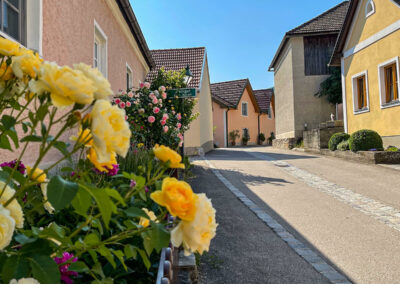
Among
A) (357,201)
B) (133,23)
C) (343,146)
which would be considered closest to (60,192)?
(357,201)

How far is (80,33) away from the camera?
5473mm

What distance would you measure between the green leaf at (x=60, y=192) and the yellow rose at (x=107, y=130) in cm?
9

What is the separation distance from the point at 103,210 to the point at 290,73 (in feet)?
61.9

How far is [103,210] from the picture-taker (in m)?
0.69

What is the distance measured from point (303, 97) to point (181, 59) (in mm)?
7309

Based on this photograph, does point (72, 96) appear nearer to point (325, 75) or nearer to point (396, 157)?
point (396, 157)

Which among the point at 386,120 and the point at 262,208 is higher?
the point at 386,120

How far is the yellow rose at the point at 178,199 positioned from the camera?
74 centimetres

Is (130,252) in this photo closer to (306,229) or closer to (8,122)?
(8,122)

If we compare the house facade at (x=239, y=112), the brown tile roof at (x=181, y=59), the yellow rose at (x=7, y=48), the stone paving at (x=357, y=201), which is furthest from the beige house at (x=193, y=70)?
the yellow rose at (x=7, y=48)

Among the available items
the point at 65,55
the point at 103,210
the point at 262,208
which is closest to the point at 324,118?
the point at 262,208

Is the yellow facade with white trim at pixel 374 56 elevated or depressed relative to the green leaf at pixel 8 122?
elevated

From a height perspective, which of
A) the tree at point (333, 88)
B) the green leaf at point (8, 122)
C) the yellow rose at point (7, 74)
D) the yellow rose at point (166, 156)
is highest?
the tree at point (333, 88)

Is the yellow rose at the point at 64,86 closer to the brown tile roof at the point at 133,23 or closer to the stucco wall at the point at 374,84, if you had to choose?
the brown tile roof at the point at 133,23
